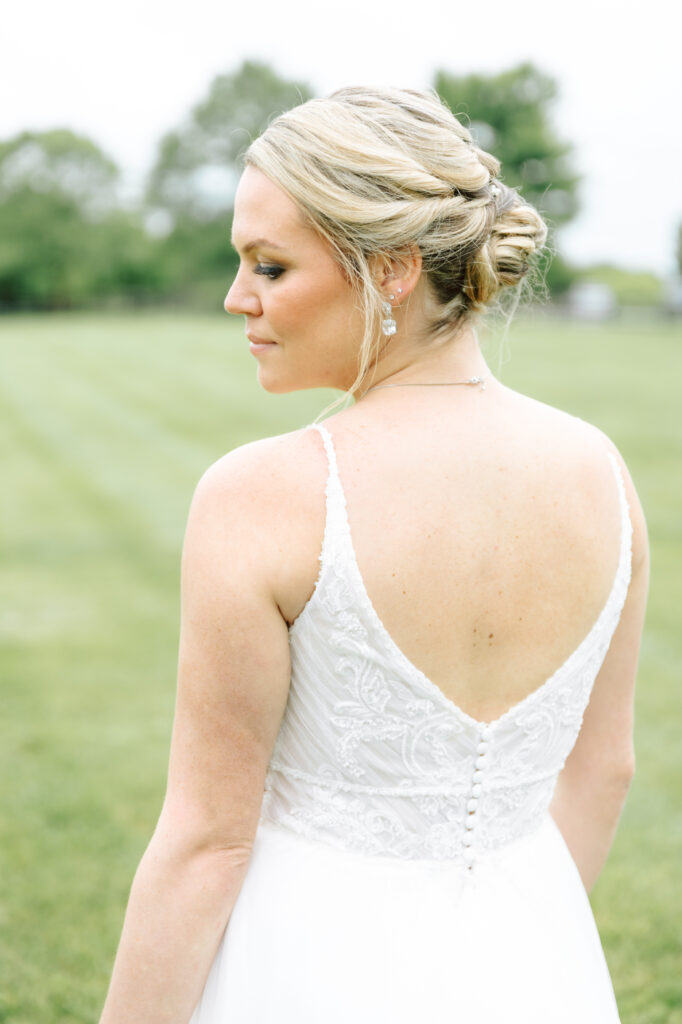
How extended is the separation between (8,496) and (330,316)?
12203mm

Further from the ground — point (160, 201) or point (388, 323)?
point (388, 323)

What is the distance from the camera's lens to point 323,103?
5.39 ft

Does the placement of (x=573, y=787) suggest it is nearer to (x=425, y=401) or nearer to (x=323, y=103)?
(x=425, y=401)

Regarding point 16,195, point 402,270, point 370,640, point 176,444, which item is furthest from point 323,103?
point 16,195

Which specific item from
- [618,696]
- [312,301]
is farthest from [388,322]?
[618,696]

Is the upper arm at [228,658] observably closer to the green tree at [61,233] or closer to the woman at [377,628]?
the woman at [377,628]

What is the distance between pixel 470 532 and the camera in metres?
1.57

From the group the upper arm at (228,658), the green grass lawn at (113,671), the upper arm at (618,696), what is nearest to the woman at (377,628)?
the upper arm at (228,658)

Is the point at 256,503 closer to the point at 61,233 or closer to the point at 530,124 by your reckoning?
the point at 530,124

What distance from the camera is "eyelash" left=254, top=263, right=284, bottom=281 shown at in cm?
166

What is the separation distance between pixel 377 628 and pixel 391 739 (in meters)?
0.21

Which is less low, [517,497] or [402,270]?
[402,270]

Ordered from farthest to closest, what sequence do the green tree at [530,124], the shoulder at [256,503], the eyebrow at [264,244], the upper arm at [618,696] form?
the green tree at [530,124], the upper arm at [618,696], the eyebrow at [264,244], the shoulder at [256,503]

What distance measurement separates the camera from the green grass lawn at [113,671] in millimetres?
4074
